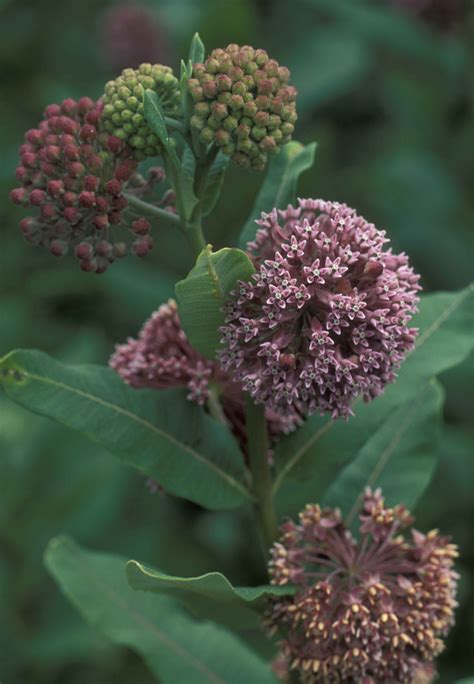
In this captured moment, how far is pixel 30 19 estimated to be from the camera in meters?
9.94

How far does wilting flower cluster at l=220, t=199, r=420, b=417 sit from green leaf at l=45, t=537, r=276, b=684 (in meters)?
1.48

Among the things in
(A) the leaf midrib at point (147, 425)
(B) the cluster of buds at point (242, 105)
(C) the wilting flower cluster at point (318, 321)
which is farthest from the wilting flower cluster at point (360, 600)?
(B) the cluster of buds at point (242, 105)

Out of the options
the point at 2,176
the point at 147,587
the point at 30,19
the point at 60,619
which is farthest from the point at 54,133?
the point at 30,19

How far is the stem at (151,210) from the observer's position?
275 centimetres

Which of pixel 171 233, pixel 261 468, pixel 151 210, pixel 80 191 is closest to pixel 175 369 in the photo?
pixel 261 468

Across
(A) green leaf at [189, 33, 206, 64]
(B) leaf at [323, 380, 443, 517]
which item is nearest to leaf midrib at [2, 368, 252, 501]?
(B) leaf at [323, 380, 443, 517]

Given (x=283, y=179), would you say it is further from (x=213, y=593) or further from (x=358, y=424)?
(x=213, y=593)

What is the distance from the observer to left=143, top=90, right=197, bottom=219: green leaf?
2.52 metres

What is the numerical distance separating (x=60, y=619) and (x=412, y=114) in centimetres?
479

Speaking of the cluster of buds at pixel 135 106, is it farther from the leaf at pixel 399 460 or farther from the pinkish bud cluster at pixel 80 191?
the leaf at pixel 399 460

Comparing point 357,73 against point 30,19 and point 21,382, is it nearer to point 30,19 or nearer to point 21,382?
point 30,19

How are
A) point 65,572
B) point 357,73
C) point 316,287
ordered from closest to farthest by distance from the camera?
point 316,287 < point 65,572 < point 357,73

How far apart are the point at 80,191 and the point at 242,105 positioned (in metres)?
0.48

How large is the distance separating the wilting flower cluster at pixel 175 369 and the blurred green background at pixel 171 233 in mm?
2511
